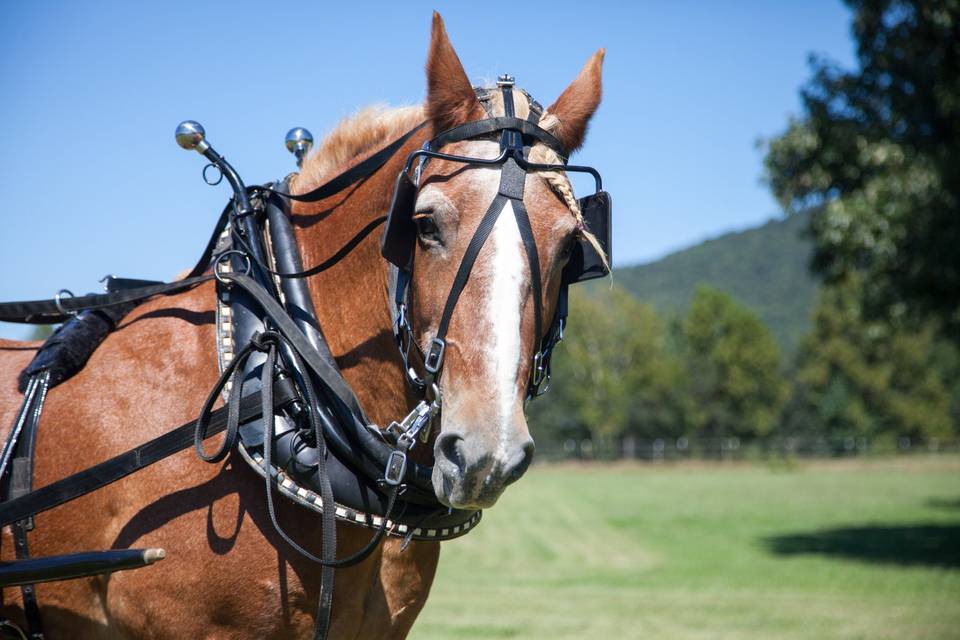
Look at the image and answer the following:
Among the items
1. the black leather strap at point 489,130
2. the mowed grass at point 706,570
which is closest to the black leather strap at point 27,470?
the black leather strap at point 489,130

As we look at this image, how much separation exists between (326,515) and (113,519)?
27.5 inches

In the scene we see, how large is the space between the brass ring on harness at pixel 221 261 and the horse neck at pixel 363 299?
0.19 metres

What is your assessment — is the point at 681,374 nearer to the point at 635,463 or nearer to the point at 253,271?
the point at 635,463

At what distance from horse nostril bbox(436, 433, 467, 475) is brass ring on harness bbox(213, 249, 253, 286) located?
104 centimetres

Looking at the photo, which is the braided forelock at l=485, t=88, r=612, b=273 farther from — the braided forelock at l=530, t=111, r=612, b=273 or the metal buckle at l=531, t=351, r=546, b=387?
the metal buckle at l=531, t=351, r=546, b=387

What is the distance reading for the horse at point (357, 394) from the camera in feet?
7.20

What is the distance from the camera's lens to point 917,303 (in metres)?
13.4

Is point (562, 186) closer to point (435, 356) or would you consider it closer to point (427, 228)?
point (427, 228)

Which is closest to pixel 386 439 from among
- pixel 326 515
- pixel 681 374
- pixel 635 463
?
pixel 326 515

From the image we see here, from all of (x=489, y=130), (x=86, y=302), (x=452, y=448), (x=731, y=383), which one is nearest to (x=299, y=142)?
(x=86, y=302)

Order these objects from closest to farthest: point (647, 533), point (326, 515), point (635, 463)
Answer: point (326, 515), point (647, 533), point (635, 463)

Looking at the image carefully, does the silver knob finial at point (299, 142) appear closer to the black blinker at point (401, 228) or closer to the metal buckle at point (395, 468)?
the black blinker at point (401, 228)

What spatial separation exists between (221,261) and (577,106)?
128 centimetres

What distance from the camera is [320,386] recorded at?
8.64ft
